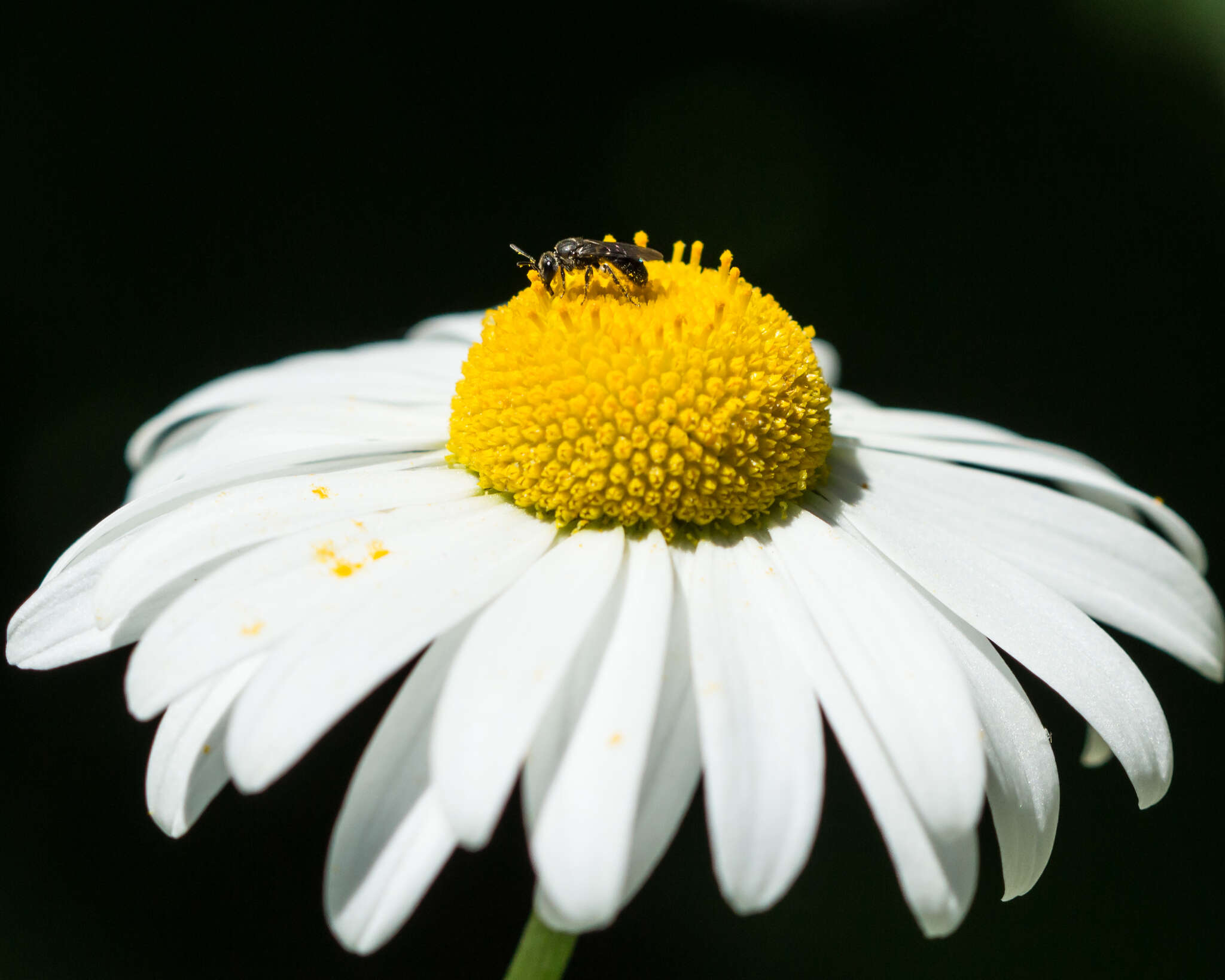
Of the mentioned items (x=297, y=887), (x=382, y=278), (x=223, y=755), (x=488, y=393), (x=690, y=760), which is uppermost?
(x=488, y=393)

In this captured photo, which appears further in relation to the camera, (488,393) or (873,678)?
(488,393)

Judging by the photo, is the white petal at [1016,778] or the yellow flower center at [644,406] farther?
the yellow flower center at [644,406]

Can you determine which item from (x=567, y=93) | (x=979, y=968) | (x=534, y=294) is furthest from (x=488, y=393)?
(x=567, y=93)

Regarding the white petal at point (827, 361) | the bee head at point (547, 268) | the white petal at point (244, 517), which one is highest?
the bee head at point (547, 268)

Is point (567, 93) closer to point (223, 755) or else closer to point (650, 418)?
point (650, 418)

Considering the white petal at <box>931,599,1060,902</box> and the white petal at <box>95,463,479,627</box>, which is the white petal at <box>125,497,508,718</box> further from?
the white petal at <box>931,599,1060,902</box>

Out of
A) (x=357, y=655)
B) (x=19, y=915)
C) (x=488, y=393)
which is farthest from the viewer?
(x=19, y=915)

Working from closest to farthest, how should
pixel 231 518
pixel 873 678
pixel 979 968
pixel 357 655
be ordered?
1. pixel 357 655
2. pixel 873 678
3. pixel 231 518
4. pixel 979 968

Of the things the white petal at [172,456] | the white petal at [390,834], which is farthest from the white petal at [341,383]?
the white petal at [390,834]

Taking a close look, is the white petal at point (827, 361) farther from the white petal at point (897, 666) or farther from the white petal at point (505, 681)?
the white petal at point (505, 681)
